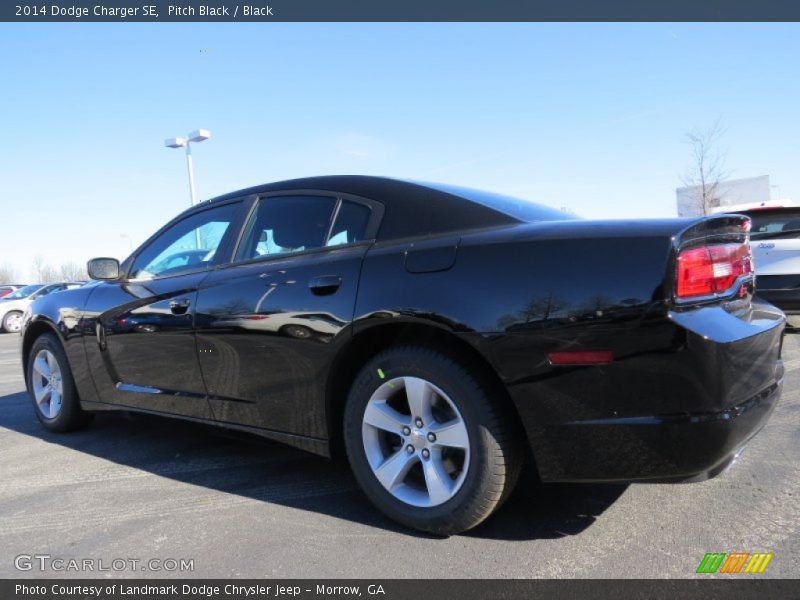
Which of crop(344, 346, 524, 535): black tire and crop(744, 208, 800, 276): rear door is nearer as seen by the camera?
crop(344, 346, 524, 535): black tire

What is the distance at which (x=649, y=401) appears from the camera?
78.5 inches

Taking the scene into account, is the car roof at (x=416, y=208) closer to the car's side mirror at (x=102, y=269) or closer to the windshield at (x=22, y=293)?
the car's side mirror at (x=102, y=269)

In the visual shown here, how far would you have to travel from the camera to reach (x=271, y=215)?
324 cm

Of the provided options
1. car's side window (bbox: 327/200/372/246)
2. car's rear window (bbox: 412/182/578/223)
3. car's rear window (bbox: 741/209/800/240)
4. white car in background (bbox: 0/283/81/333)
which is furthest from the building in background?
white car in background (bbox: 0/283/81/333)

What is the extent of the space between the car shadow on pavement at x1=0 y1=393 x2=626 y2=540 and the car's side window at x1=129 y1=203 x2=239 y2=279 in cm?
93

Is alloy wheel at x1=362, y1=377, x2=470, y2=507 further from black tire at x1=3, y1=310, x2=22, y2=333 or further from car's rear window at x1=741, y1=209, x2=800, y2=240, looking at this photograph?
black tire at x1=3, y1=310, x2=22, y2=333

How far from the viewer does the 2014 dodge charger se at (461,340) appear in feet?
6.60

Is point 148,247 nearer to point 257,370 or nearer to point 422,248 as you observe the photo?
point 257,370

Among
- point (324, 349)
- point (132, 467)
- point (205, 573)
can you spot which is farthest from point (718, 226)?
point (132, 467)

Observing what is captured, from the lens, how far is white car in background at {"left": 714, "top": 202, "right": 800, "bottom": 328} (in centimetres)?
629

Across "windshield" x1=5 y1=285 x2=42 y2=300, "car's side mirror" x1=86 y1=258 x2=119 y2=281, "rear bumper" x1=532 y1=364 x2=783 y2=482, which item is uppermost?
"car's side mirror" x1=86 y1=258 x2=119 y2=281

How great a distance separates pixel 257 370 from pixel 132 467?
1.27m
